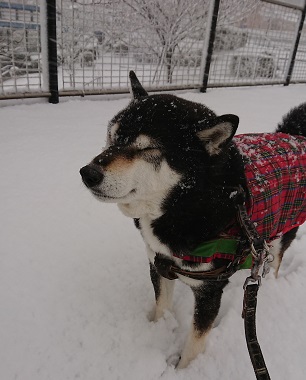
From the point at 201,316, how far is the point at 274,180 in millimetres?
721

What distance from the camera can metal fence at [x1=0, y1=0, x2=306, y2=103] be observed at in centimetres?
374

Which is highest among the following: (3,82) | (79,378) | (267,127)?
(3,82)

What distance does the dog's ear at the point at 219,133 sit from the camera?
42.6 inches

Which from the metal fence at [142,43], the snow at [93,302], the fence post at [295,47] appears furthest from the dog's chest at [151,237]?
the fence post at [295,47]

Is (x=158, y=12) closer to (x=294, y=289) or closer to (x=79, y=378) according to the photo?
(x=294, y=289)

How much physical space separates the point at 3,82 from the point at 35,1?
3.35 ft

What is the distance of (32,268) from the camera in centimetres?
183

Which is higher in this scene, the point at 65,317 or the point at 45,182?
the point at 45,182

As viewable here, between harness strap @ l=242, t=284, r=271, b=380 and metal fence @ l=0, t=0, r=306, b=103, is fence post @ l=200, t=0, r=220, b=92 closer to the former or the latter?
metal fence @ l=0, t=0, r=306, b=103

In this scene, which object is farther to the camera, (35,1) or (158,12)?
(158,12)

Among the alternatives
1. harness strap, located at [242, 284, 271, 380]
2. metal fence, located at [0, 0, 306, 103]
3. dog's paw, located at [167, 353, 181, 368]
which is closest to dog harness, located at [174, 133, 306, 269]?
harness strap, located at [242, 284, 271, 380]

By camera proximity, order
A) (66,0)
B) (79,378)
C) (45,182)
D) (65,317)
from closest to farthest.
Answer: (79,378), (65,317), (45,182), (66,0)

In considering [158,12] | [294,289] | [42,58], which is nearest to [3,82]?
[42,58]

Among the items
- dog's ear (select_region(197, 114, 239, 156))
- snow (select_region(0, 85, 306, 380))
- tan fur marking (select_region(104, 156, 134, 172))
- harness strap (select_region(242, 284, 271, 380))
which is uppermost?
dog's ear (select_region(197, 114, 239, 156))
